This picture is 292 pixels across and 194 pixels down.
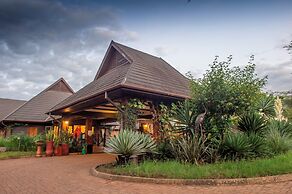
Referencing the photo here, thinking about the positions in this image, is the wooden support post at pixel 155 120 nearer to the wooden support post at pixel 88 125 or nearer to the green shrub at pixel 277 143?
the green shrub at pixel 277 143

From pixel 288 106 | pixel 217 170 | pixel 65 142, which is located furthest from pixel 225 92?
pixel 288 106

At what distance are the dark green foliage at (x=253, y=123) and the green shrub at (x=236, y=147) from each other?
137 cm

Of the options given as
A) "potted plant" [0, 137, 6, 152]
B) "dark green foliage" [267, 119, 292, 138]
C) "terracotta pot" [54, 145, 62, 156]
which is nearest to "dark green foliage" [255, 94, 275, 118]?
"dark green foliage" [267, 119, 292, 138]

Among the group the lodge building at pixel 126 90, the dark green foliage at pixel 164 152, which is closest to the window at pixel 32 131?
the lodge building at pixel 126 90

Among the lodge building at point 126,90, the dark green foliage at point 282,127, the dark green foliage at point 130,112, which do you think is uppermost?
the lodge building at point 126,90

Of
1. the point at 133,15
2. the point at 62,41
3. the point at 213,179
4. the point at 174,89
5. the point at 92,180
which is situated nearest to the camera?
the point at 213,179

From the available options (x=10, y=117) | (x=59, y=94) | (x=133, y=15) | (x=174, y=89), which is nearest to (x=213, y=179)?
(x=133, y=15)

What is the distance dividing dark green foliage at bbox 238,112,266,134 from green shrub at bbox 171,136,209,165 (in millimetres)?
2312

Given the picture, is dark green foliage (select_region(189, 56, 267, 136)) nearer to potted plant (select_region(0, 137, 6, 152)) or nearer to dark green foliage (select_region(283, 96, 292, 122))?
dark green foliage (select_region(283, 96, 292, 122))

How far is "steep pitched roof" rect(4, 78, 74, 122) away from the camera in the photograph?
76.3ft

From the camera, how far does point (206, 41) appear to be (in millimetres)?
9375

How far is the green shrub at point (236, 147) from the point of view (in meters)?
7.89

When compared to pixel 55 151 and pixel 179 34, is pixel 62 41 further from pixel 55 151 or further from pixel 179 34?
pixel 55 151

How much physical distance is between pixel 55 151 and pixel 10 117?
392 inches
